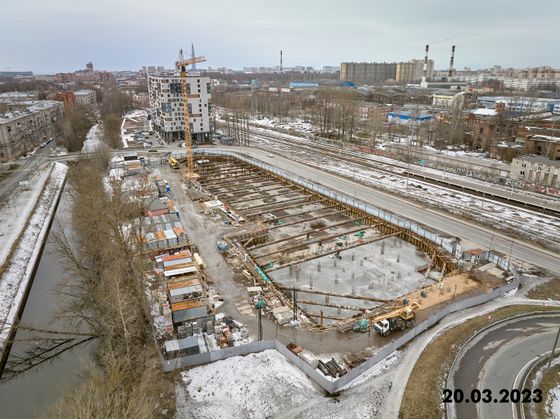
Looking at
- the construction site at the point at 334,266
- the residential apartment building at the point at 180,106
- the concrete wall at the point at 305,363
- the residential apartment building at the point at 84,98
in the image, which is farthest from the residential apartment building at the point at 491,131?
the residential apartment building at the point at 84,98

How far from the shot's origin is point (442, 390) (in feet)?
39.8

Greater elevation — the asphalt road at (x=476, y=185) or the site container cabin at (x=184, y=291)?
the asphalt road at (x=476, y=185)

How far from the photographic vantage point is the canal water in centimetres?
1293

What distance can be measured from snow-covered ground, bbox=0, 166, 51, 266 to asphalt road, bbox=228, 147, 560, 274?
23.5 metres

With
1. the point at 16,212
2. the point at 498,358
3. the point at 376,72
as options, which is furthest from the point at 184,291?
the point at 376,72

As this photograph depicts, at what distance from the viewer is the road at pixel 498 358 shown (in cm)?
1145

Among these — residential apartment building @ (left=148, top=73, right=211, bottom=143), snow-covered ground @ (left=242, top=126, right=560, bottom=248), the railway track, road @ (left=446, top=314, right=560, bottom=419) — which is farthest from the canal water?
residential apartment building @ (left=148, top=73, right=211, bottom=143)

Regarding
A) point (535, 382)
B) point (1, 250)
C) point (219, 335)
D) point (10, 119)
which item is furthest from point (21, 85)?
point (535, 382)

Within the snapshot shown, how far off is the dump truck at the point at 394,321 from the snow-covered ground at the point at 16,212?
20.3 m

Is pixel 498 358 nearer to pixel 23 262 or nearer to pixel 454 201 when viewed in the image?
pixel 454 201

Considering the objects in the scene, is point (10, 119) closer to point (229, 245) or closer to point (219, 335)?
point (229, 245)

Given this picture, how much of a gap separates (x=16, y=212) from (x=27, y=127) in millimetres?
31062

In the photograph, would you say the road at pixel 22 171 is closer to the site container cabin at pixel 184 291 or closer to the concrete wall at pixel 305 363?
the site container cabin at pixel 184 291

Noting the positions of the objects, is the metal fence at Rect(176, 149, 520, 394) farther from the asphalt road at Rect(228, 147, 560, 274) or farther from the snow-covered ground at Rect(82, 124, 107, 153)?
the snow-covered ground at Rect(82, 124, 107, 153)
